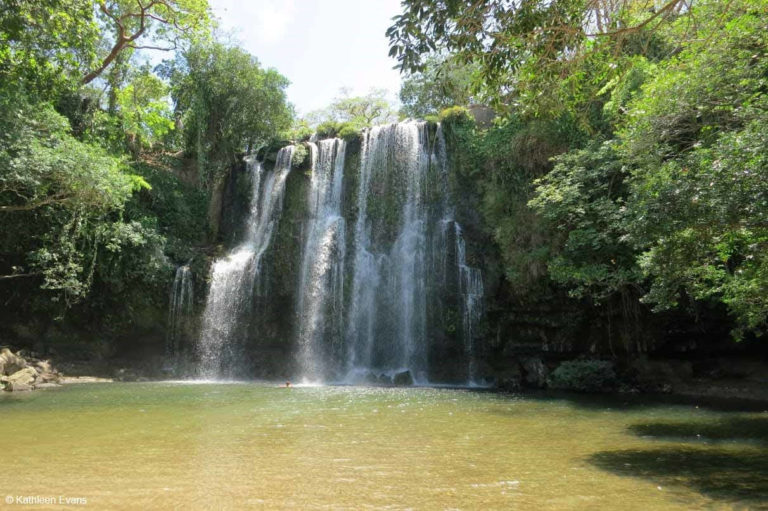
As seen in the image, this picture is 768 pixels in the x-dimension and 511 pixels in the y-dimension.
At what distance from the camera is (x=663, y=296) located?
28.1 ft

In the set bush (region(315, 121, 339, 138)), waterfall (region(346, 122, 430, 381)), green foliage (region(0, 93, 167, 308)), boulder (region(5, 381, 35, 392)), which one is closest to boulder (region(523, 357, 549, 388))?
waterfall (region(346, 122, 430, 381))

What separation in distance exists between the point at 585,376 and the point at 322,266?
403 inches

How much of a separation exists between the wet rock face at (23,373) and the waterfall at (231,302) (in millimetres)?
4773

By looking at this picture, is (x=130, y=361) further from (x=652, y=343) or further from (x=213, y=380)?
(x=652, y=343)

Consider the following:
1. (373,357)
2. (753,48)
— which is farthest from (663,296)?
(373,357)

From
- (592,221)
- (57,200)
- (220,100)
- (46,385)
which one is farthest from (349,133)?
(46,385)

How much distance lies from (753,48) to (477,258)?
11.1 metres

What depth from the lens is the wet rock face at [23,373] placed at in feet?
46.8

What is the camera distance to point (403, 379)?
635 inches

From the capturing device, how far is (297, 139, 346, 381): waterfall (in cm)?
1867

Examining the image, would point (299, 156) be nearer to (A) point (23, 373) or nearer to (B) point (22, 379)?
(A) point (23, 373)

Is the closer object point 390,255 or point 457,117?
point 390,255

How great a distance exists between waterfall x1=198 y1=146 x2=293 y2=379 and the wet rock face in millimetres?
4773

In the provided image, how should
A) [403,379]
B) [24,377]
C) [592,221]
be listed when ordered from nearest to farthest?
[592,221], [24,377], [403,379]
